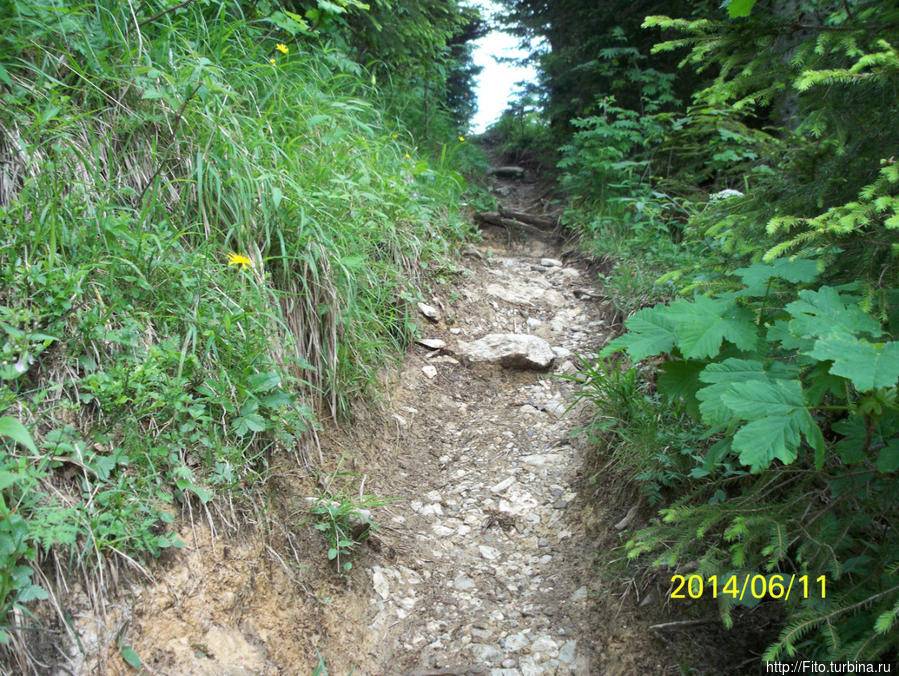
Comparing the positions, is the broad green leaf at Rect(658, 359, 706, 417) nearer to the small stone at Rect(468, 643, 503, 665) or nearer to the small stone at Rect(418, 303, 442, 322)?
the small stone at Rect(468, 643, 503, 665)

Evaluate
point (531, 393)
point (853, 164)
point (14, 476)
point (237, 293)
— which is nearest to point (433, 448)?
point (531, 393)

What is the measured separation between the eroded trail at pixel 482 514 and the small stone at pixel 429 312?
0.05 meters

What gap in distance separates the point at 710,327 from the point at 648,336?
19 cm

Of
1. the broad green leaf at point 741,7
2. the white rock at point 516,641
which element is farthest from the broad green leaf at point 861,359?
the white rock at point 516,641

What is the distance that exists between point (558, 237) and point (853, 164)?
15.5 ft

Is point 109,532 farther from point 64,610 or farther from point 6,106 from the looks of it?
point 6,106

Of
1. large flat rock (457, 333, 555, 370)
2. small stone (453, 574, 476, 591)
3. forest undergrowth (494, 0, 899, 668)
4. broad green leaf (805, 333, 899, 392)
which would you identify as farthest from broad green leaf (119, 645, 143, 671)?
large flat rock (457, 333, 555, 370)

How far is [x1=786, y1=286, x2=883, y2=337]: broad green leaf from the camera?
1533 millimetres

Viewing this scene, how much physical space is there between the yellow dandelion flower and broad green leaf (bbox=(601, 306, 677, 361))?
1684mm

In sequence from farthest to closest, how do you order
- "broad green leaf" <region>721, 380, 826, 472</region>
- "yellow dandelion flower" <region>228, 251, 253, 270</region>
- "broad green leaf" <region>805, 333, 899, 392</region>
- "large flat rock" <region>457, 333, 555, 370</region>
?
1. "large flat rock" <region>457, 333, 555, 370</region>
2. "yellow dandelion flower" <region>228, 251, 253, 270</region>
3. "broad green leaf" <region>721, 380, 826, 472</region>
4. "broad green leaf" <region>805, 333, 899, 392</region>

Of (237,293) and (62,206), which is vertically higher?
(62,206)

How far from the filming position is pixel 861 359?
1386 millimetres

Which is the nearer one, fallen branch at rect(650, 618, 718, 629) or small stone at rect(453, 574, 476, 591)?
fallen branch at rect(650, 618, 718, 629)

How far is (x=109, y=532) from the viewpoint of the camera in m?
1.82
